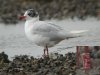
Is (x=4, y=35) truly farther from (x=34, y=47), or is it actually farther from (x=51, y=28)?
(x=51, y=28)

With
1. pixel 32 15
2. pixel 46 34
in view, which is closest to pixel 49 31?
pixel 46 34

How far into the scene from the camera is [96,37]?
1675cm

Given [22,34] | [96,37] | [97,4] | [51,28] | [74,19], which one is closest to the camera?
[51,28]

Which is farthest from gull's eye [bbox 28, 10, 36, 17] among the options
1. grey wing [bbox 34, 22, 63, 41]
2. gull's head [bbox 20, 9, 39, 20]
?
grey wing [bbox 34, 22, 63, 41]

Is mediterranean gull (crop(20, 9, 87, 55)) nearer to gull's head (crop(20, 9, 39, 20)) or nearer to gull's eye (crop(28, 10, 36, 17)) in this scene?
gull's head (crop(20, 9, 39, 20))

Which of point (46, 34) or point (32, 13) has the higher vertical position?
point (32, 13)

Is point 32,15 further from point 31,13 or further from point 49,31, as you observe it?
point 49,31

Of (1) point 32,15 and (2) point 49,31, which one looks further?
(1) point 32,15

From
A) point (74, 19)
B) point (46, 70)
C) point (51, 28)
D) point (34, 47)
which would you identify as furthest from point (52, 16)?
point (46, 70)

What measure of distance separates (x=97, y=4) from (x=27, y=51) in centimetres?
1077

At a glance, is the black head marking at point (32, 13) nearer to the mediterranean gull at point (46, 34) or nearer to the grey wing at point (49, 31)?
the mediterranean gull at point (46, 34)

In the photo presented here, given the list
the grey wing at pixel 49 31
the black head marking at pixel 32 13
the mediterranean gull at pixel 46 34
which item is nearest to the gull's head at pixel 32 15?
the black head marking at pixel 32 13

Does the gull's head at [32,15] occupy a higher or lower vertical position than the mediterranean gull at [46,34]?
higher

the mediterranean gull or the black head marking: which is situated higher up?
the black head marking
